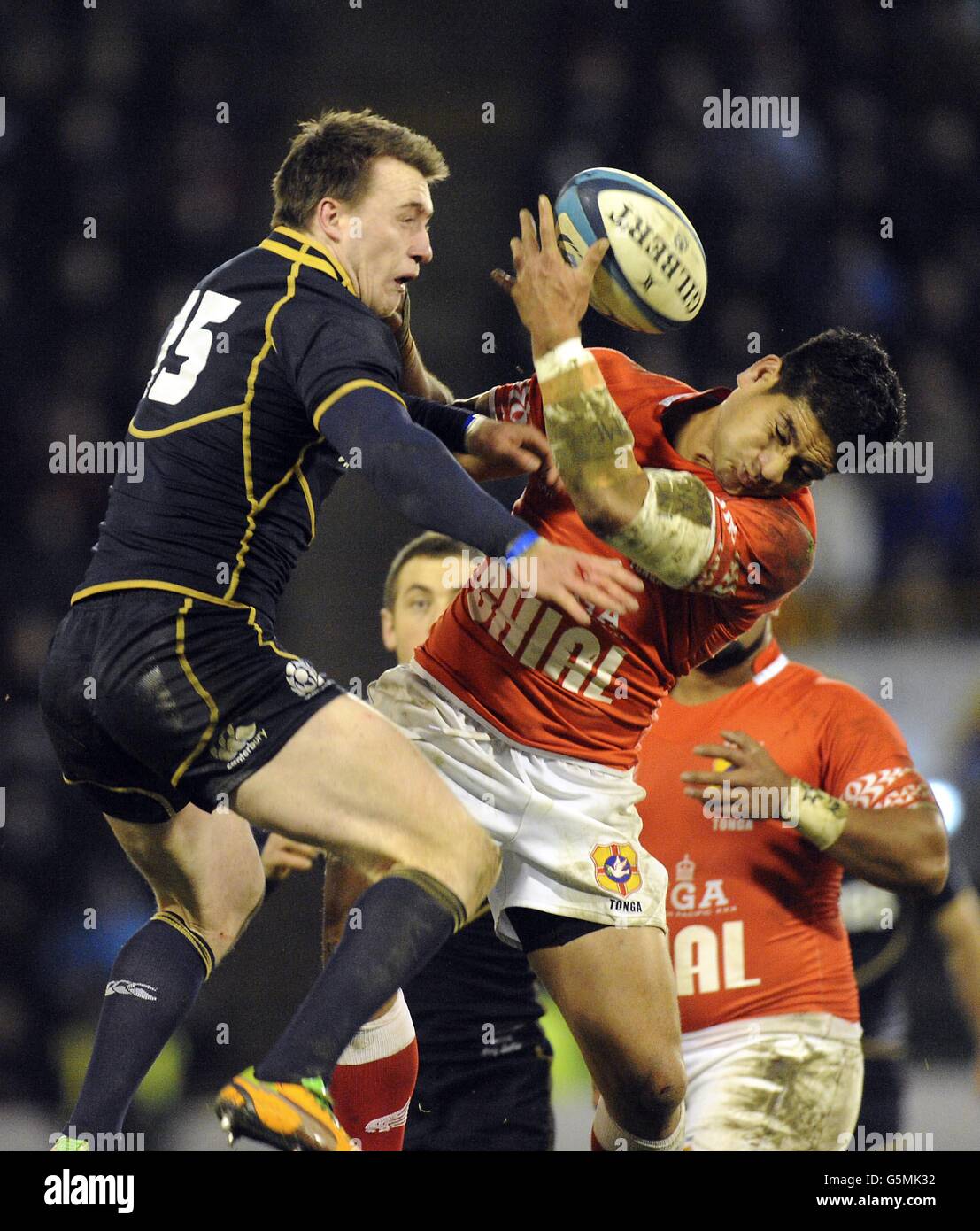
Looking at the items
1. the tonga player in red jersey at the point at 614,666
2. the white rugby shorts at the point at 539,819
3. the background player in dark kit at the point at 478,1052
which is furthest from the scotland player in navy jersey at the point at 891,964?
the white rugby shorts at the point at 539,819

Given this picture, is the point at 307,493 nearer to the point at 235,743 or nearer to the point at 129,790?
the point at 235,743

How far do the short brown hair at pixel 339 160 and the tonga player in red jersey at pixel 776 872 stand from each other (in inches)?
60.9

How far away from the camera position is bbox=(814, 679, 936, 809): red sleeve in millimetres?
3764

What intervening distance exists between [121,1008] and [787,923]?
70.4 inches

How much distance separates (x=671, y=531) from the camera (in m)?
2.83

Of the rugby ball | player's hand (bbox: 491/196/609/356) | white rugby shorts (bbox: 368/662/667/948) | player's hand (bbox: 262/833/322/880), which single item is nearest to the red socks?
white rugby shorts (bbox: 368/662/667/948)

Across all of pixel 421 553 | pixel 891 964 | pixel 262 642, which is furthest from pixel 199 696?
pixel 891 964

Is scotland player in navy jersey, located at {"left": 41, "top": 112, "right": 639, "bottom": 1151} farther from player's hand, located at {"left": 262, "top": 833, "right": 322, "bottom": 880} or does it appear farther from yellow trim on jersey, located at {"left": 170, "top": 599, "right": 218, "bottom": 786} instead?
player's hand, located at {"left": 262, "top": 833, "right": 322, "bottom": 880}

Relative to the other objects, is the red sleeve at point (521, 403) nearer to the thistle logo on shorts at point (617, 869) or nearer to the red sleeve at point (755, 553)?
the red sleeve at point (755, 553)

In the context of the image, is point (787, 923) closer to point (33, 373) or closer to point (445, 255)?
point (445, 255)

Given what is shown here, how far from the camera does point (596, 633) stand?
3.10 meters

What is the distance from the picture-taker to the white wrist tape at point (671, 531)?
281cm

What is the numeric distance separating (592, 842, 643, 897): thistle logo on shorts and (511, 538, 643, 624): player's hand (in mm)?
805

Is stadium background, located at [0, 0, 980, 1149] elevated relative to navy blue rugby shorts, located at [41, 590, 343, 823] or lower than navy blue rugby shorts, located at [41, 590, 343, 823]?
elevated
